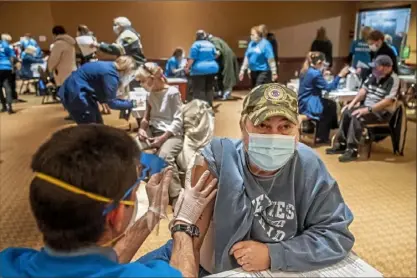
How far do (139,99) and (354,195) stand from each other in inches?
69.8

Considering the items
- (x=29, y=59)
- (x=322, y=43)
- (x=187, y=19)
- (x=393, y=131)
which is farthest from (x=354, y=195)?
(x=29, y=59)

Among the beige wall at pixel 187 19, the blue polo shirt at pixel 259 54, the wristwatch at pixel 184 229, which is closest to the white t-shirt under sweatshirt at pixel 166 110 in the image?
the beige wall at pixel 187 19

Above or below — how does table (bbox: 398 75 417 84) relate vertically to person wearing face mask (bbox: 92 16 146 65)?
below

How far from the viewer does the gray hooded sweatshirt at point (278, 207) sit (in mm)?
1072

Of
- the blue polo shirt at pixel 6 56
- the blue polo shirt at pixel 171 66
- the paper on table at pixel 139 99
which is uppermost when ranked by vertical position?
the blue polo shirt at pixel 6 56

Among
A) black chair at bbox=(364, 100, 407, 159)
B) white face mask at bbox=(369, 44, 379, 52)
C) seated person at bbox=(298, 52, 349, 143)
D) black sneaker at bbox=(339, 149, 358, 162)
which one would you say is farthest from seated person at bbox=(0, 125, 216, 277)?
black chair at bbox=(364, 100, 407, 159)

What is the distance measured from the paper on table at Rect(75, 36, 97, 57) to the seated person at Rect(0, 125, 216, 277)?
114 centimetres

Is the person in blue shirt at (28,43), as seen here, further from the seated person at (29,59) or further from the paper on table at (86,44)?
the paper on table at (86,44)

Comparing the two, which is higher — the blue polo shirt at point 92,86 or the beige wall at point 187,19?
the beige wall at point 187,19

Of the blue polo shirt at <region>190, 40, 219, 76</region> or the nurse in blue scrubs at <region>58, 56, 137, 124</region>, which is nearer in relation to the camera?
the nurse in blue scrubs at <region>58, 56, 137, 124</region>

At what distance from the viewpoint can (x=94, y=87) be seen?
188 centimetres

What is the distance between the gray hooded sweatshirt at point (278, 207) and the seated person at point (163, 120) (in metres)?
1.24

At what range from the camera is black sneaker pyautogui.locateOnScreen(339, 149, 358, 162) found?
3660mm

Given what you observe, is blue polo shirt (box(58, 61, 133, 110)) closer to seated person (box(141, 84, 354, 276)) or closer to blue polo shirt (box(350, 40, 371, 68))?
seated person (box(141, 84, 354, 276))
